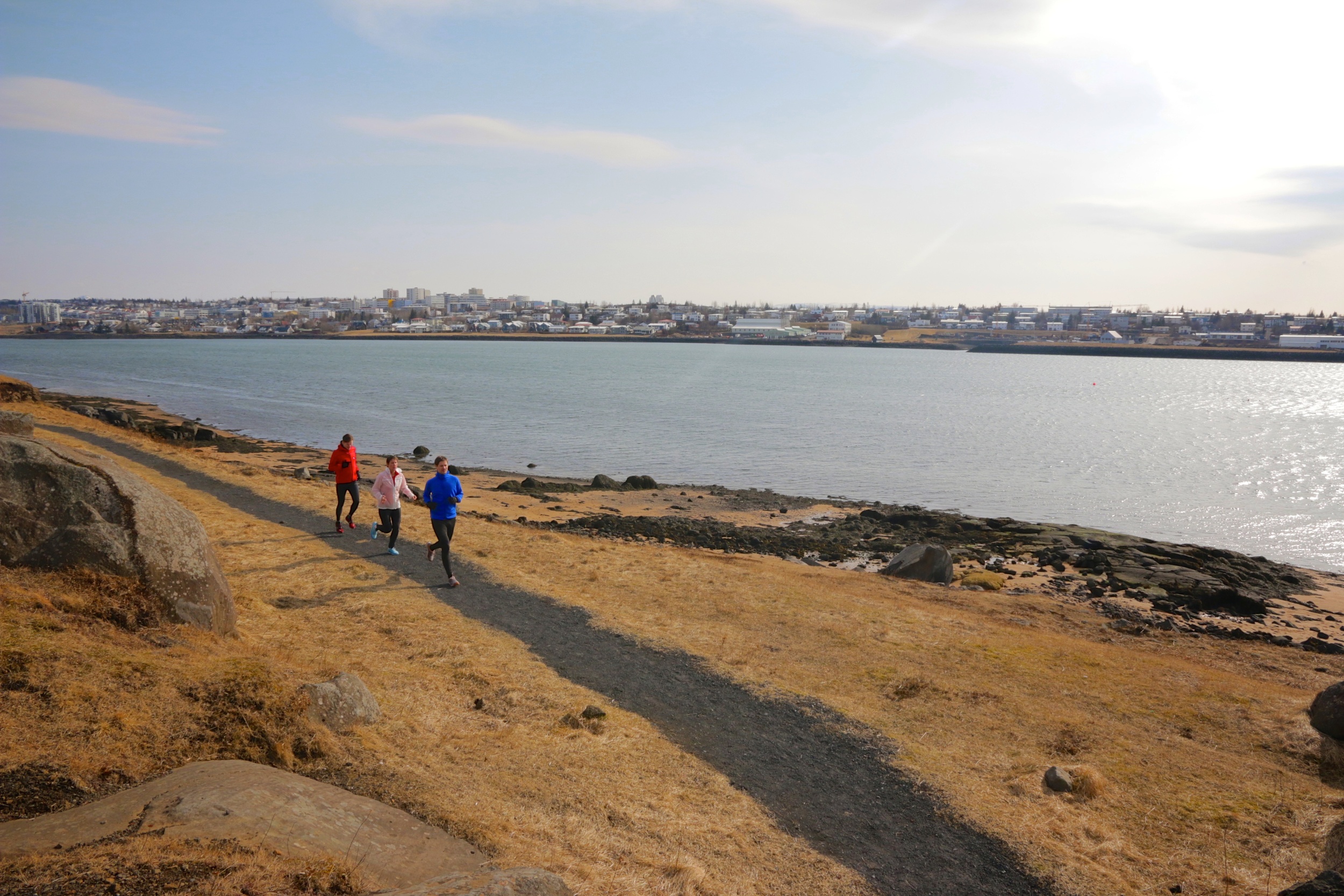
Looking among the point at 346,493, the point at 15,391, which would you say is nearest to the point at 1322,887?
the point at 346,493

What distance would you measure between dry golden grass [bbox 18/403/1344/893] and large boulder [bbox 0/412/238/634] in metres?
6.69

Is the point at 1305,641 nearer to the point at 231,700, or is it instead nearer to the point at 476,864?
the point at 476,864

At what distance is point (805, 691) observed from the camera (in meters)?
11.5

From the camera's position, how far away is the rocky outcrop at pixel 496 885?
16.3 feet

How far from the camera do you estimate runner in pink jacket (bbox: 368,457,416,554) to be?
16453 millimetres

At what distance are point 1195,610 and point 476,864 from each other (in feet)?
75.2

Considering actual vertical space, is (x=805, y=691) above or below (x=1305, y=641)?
above

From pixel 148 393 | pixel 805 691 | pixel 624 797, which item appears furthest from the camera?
pixel 148 393

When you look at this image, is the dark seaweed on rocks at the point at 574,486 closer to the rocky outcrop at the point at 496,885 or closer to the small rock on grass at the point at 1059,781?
the small rock on grass at the point at 1059,781

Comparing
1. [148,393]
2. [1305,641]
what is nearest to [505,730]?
[1305,641]

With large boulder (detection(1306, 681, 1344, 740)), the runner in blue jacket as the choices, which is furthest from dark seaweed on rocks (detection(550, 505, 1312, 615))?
large boulder (detection(1306, 681, 1344, 740))

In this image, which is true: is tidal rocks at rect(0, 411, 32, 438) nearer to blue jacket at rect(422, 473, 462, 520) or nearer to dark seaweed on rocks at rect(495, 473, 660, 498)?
blue jacket at rect(422, 473, 462, 520)

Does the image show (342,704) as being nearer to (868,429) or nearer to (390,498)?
(390,498)

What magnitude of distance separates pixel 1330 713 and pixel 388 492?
16828mm
